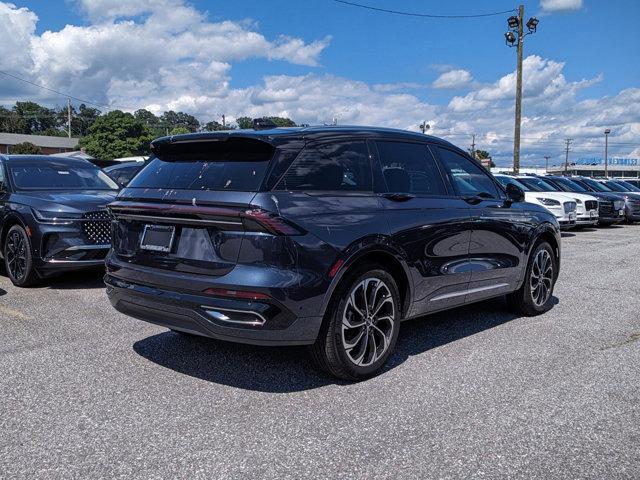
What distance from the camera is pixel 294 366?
462 centimetres

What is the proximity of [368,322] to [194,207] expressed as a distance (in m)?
1.45

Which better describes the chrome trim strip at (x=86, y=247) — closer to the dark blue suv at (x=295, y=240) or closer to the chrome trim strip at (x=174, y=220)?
the dark blue suv at (x=295, y=240)

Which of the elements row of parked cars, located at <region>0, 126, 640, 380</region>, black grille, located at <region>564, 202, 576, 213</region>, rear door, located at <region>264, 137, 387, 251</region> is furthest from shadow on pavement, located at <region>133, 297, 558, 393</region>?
black grille, located at <region>564, 202, 576, 213</region>

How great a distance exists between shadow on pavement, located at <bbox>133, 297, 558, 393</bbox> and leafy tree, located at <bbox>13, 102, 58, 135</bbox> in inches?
4663

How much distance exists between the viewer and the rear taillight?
3734mm

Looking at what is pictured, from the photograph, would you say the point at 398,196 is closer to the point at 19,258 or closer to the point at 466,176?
the point at 466,176

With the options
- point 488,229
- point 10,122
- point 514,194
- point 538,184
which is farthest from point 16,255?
point 10,122

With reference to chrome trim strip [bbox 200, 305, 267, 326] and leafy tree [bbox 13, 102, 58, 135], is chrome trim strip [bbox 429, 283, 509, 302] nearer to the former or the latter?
chrome trim strip [bbox 200, 305, 267, 326]

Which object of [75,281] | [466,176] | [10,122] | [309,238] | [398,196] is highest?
[10,122]

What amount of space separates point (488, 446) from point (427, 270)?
1775mm

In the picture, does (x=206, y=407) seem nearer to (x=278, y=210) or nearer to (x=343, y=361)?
(x=343, y=361)

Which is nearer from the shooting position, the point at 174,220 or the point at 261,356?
the point at 174,220

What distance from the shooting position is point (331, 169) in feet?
14.1

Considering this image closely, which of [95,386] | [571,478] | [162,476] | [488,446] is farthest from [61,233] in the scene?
[571,478]
